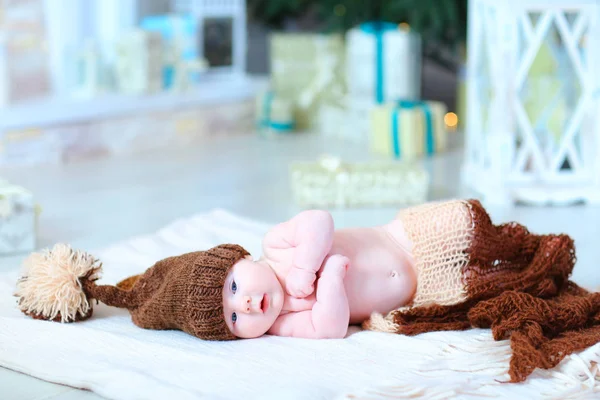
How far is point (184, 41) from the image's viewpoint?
3578mm

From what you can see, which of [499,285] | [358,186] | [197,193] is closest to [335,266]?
[499,285]

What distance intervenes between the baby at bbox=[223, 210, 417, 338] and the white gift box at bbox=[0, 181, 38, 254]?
0.77 meters

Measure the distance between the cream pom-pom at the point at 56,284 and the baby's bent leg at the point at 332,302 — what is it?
39cm

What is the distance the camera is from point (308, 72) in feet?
12.4

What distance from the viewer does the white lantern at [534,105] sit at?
96.5 inches

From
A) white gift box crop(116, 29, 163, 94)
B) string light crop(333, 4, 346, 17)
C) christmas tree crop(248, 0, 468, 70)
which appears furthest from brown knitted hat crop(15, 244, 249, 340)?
string light crop(333, 4, 346, 17)

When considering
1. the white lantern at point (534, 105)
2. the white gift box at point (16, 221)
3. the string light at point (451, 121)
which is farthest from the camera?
the string light at point (451, 121)

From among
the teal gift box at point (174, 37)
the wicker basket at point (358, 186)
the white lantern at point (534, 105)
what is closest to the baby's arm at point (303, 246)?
the wicker basket at point (358, 186)

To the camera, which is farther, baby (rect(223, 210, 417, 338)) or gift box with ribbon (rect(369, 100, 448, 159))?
gift box with ribbon (rect(369, 100, 448, 159))

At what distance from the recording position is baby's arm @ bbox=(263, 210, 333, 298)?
1356 millimetres

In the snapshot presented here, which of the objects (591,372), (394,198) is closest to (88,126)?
(394,198)

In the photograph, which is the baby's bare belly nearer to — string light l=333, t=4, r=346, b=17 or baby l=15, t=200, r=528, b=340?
baby l=15, t=200, r=528, b=340

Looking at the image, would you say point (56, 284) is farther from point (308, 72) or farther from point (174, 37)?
point (308, 72)

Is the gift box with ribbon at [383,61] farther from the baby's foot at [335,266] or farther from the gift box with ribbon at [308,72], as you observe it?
the baby's foot at [335,266]
